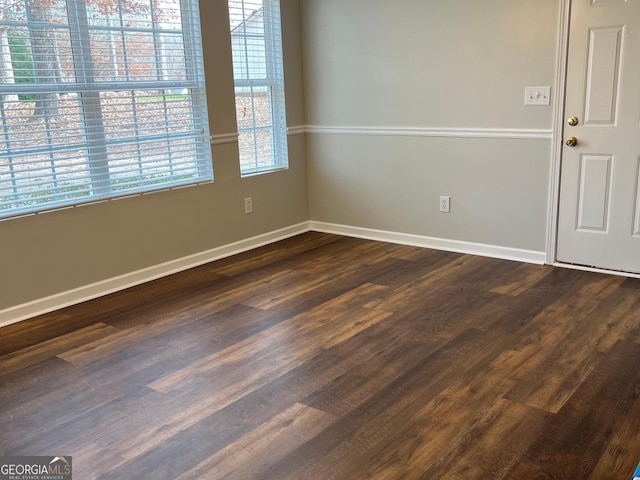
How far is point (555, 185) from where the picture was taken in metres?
4.01

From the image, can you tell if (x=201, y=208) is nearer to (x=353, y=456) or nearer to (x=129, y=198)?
(x=129, y=198)

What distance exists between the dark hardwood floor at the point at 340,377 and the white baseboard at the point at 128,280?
0.25 feet

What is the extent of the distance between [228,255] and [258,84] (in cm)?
131

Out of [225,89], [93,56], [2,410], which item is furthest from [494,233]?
[2,410]

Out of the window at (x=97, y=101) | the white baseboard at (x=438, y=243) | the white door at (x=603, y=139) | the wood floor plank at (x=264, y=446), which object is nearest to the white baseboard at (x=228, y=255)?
the white baseboard at (x=438, y=243)

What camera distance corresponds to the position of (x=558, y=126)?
3908mm

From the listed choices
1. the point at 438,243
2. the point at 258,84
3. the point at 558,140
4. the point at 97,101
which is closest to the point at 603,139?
the point at 558,140

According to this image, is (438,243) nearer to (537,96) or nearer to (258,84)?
(537,96)

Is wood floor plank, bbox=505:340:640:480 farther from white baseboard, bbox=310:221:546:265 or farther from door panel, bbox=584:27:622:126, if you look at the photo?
door panel, bbox=584:27:622:126

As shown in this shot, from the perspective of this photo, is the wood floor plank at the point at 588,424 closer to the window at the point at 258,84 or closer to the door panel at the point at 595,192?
the door panel at the point at 595,192

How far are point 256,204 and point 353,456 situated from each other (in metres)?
2.95

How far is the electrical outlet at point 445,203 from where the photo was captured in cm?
452

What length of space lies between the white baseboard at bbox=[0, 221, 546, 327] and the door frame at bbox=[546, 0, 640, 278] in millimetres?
130

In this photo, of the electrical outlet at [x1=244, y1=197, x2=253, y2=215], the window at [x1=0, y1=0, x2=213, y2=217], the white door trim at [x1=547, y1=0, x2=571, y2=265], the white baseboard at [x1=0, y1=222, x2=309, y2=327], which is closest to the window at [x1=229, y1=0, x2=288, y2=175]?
the electrical outlet at [x1=244, y1=197, x2=253, y2=215]
